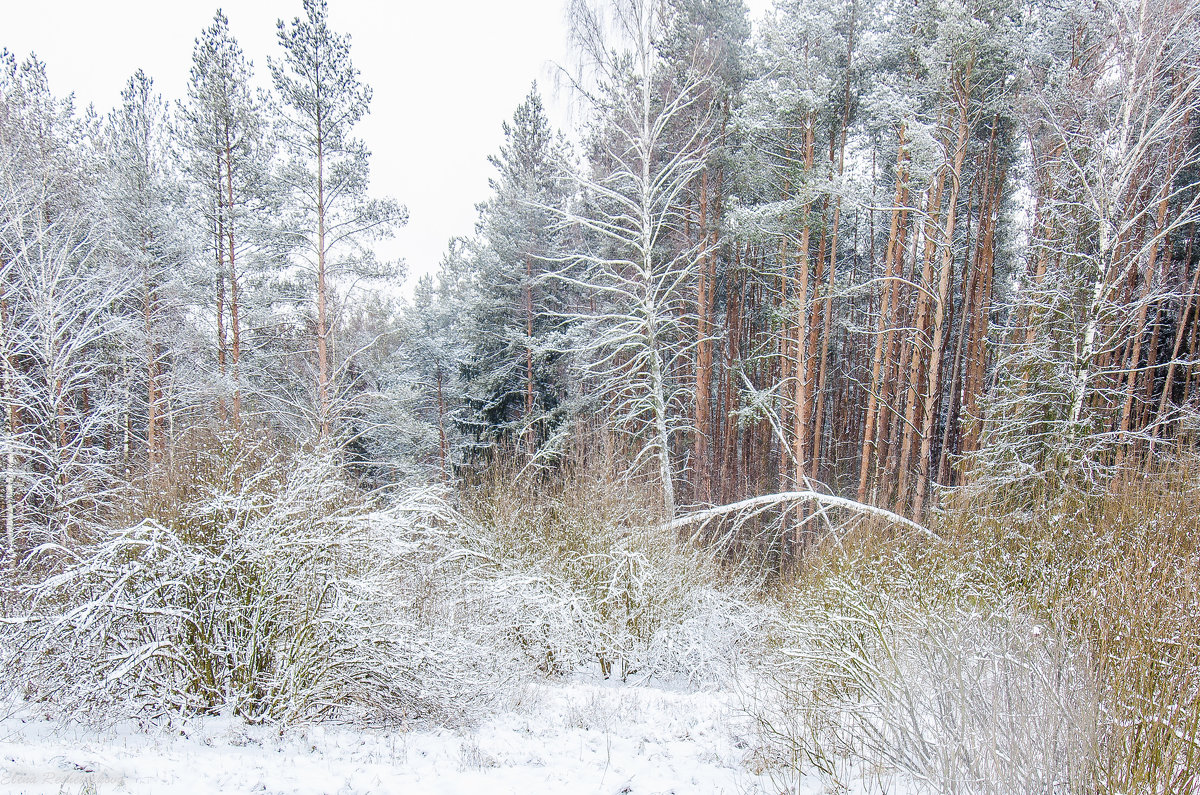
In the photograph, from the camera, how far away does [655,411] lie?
→ 1212 cm

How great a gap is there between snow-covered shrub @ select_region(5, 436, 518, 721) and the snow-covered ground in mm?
273

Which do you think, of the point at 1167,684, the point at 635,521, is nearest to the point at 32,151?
the point at 635,521

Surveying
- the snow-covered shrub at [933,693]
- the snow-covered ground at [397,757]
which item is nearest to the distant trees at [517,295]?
the snow-covered ground at [397,757]

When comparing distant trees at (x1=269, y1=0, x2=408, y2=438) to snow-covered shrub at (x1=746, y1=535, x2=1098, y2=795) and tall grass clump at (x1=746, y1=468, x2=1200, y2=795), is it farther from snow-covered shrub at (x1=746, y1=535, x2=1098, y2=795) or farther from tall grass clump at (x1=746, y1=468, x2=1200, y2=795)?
tall grass clump at (x1=746, y1=468, x2=1200, y2=795)

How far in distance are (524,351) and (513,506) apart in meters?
9.33

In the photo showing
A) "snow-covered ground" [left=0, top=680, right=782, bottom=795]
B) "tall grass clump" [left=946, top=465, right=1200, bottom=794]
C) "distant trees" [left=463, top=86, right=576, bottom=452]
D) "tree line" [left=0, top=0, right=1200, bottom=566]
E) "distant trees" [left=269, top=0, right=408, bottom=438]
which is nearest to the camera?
"tall grass clump" [left=946, top=465, right=1200, bottom=794]

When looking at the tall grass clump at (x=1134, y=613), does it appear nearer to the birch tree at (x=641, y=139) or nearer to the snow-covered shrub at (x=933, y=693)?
the snow-covered shrub at (x=933, y=693)

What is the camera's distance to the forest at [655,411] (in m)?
4.41

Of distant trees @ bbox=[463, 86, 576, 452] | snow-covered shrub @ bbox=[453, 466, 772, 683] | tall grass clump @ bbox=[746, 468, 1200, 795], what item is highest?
distant trees @ bbox=[463, 86, 576, 452]

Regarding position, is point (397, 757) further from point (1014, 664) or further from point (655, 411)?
point (655, 411)

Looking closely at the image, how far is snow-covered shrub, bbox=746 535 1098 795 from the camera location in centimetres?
303

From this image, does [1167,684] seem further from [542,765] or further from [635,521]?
[635,521]

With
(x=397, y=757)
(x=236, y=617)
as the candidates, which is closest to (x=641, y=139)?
(x=236, y=617)

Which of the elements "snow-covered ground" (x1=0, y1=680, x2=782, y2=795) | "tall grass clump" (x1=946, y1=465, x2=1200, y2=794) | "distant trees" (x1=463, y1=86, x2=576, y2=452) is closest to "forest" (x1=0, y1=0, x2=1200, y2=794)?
"tall grass clump" (x1=946, y1=465, x2=1200, y2=794)
